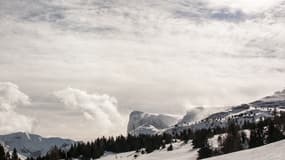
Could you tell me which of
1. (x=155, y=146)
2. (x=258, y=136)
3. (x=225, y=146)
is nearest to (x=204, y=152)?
(x=225, y=146)

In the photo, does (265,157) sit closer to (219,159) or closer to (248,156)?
(248,156)

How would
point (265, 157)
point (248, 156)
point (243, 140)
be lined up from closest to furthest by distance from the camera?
point (265, 157)
point (248, 156)
point (243, 140)

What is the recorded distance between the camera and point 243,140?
115 meters

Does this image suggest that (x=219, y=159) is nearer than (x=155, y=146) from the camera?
Yes

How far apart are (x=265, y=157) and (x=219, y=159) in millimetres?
Result: 8769

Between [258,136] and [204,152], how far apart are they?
1246cm

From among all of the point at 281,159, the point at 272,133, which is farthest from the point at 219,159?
the point at 272,133

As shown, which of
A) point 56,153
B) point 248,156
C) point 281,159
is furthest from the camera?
point 56,153

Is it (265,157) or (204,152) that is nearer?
(265,157)

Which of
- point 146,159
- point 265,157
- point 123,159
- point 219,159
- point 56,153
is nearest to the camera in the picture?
point 265,157

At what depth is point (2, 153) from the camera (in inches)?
4006

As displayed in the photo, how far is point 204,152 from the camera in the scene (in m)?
104

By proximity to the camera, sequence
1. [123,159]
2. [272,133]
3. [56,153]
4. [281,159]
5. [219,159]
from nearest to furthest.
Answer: [281,159], [219,159], [272,133], [123,159], [56,153]

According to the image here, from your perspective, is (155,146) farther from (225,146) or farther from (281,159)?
(281,159)
